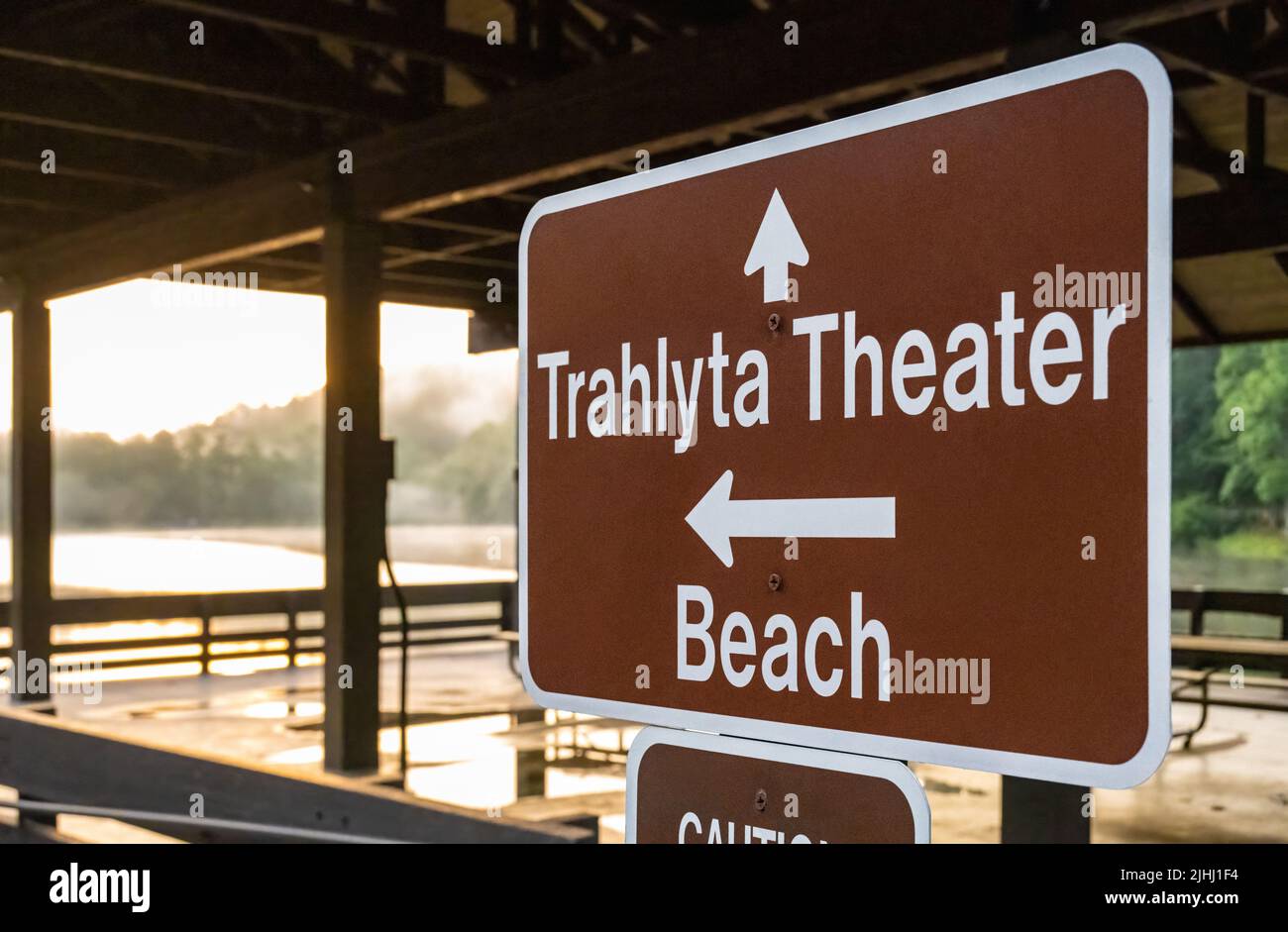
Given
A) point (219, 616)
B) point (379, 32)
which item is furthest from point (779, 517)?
point (219, 616)

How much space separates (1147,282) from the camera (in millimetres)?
1015

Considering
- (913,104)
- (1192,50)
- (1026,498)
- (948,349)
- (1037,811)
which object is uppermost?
(1192,50)

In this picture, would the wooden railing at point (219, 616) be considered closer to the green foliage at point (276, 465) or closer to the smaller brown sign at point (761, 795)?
the smaller brown sign at point (761, 795)

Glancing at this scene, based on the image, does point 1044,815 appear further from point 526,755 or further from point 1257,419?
point 1257,419

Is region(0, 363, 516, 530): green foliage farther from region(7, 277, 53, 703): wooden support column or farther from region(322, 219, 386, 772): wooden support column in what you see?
region(322, 219, 386, 772): wooden support column

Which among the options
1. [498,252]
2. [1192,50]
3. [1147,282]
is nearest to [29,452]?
[498,252]

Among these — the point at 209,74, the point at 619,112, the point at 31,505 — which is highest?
the point at 209,74

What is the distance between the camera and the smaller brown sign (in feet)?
3.96

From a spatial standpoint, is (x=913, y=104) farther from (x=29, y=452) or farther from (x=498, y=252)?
(x=29, y=452)

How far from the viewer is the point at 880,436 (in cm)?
124

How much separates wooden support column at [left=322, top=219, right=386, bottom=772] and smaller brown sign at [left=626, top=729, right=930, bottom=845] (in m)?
7.41

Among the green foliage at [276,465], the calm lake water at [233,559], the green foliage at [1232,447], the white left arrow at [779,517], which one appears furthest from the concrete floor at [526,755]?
the green foliage at [276,465]

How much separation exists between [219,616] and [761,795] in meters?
16.7

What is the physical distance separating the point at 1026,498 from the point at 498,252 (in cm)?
1221
